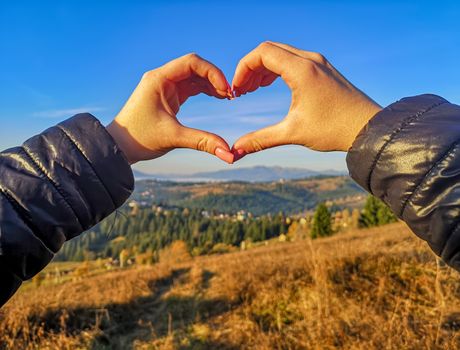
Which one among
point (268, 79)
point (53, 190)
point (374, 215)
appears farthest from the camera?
point (374, 215)

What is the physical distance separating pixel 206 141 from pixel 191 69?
0.34 m

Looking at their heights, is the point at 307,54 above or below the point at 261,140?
above

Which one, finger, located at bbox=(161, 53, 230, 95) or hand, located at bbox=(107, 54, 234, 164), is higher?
finger, located at bbox=(161, 53, 230, 95)

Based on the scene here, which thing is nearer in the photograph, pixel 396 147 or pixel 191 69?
pixel 396 147

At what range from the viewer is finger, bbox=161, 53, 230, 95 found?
1.61 m

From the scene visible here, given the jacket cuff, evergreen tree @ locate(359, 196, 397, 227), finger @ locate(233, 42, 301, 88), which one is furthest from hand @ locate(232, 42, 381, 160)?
evergreen tree @ locate(359, 196, 397, 227)

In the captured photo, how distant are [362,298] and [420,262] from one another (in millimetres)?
1369

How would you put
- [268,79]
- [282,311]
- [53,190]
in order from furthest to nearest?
1. [282,311]
2. [268,79]
3. [53,190]

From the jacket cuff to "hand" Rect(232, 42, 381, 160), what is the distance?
0.11 meters

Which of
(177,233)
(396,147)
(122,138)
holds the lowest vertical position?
(177,233)

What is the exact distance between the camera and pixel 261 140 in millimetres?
1650

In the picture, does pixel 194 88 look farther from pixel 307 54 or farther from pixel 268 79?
pixel 307 54

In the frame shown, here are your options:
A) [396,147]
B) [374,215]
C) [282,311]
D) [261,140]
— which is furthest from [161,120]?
[374,215]

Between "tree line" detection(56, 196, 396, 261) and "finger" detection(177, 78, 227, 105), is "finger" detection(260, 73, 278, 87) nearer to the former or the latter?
"finger" detection(177, 78, 227, 105)
